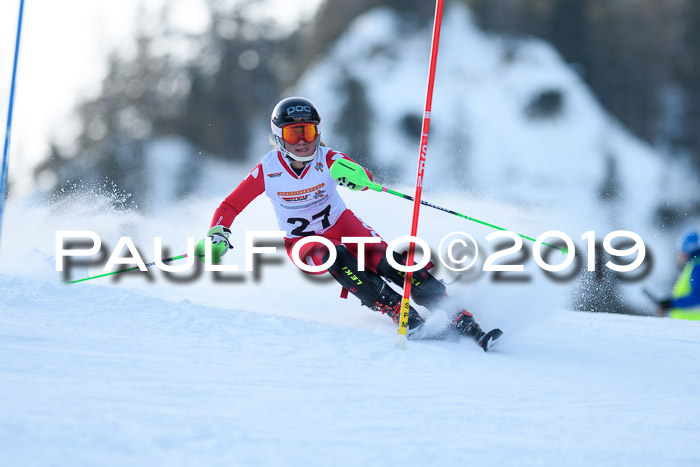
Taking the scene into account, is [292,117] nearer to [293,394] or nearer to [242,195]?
[242,195]

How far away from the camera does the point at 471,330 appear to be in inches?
137

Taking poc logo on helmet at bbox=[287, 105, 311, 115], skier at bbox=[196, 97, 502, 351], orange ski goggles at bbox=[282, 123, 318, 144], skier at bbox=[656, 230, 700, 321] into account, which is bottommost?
skier at bbox=[656, 230, 700, 321]

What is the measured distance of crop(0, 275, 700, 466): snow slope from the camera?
6.31ft

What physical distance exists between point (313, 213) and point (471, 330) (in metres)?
1.17

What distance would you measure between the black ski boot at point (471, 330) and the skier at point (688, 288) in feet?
7.43

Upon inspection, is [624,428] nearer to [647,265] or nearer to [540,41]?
[647,265]

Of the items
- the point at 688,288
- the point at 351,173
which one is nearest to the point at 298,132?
the point at 351,173

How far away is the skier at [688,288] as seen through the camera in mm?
5168

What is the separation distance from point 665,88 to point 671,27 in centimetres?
274

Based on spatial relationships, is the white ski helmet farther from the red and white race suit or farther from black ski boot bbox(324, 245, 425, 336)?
black ski boot bbox(324, 245, 425, 336)

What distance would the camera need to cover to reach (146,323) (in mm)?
3133

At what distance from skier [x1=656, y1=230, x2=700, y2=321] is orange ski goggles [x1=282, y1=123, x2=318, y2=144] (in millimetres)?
2964

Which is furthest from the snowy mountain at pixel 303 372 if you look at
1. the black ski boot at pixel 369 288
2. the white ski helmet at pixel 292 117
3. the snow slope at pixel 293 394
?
the white ski helmet at pixel 292 117

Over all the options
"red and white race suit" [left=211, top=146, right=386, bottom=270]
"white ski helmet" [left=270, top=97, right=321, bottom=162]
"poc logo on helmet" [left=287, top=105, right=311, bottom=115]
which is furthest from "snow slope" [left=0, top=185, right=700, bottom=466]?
"poc logo on helmet" [left=287, top=105, right=311, bottom=115]
